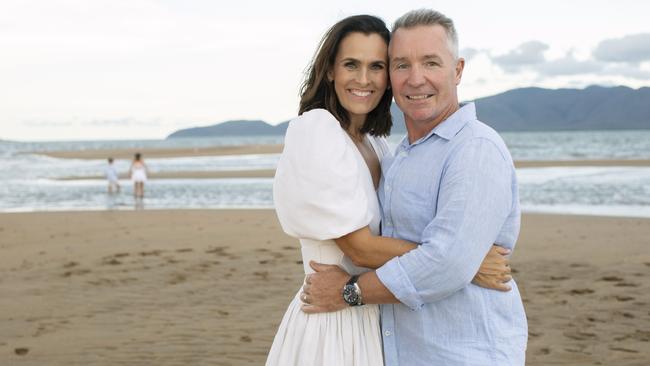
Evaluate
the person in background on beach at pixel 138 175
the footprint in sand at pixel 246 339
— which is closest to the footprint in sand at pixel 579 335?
the footprint in sand at pixel 246 339

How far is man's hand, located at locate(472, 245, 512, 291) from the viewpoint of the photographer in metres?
2.49

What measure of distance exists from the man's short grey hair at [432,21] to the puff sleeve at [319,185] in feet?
1.56

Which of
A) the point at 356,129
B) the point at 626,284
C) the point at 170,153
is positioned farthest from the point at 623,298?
the point at 170,153

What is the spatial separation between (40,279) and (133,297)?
172 cm

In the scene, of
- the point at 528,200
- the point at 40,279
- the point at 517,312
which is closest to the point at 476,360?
the point at 517,312

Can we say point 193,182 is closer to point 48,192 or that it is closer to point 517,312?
point 48,192

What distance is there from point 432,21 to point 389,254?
834 mm

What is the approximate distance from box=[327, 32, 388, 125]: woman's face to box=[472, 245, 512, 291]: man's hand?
826 millimetres

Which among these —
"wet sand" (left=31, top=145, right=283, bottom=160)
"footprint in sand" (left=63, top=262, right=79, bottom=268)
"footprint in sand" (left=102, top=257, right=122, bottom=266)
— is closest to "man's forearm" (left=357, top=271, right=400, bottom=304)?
"footprint in sand" (left=102, top=257, right=122, bottom=266)

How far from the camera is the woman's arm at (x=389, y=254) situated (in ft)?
8.20

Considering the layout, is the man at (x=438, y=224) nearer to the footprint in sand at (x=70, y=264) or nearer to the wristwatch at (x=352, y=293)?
the wristwatch at (x=352, y=293)

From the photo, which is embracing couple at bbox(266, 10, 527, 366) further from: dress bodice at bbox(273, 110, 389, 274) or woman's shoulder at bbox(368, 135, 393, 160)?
woman's shoulder at bbox(368, 135, 393, 160)

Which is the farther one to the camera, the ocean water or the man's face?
the ocean water

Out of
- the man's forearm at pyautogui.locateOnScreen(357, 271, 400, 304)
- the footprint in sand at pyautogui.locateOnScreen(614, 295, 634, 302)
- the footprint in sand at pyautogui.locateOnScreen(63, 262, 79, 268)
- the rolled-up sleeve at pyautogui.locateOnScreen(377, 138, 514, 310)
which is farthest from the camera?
the footprint in sand at pyautogui.locateOnScreen(63, 262, 79, 268)
